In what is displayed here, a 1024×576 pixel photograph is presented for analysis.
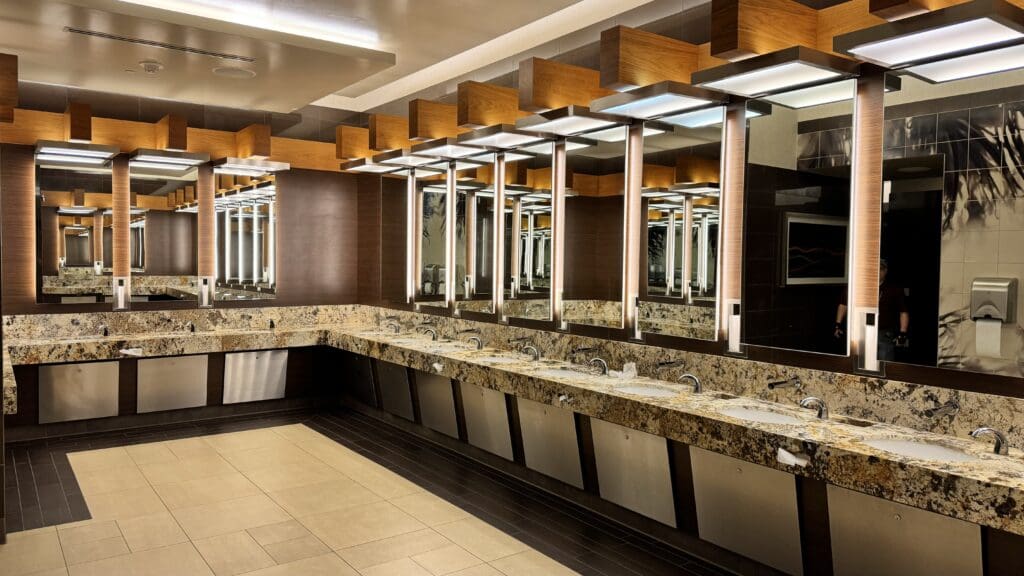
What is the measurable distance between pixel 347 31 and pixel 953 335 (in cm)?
429

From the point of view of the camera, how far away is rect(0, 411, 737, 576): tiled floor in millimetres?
3863

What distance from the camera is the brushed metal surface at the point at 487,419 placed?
5359 mm

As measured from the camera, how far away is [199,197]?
23.7ft

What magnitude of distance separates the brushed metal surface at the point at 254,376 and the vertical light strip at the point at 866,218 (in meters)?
5.65

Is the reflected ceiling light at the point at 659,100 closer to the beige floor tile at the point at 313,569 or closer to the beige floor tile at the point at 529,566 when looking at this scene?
the beige floor tile at the point at 529,566

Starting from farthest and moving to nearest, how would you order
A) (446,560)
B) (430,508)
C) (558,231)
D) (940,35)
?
1. (558,231)
2. (430,508)
3. (446,560)
4. (940,35)

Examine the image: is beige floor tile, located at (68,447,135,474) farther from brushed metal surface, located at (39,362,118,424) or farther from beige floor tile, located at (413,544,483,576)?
beige floor tile, located at (413,544,483,576)

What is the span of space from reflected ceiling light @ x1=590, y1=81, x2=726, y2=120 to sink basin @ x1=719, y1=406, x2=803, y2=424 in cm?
162

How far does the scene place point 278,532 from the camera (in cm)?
430

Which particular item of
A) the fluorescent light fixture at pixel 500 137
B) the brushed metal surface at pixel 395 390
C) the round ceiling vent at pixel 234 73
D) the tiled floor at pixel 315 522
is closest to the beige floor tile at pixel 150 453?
the tiled floor at pixel 315 522

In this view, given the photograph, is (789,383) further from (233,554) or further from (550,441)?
(233,554)

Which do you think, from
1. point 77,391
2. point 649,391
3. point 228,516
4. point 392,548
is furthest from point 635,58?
point 77,391

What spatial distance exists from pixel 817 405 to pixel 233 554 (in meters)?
3.10

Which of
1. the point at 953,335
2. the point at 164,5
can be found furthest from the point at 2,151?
the point at 953,335
